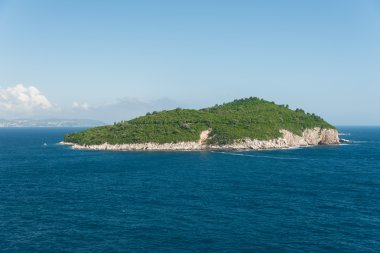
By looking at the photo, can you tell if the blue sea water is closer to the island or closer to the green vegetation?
the island

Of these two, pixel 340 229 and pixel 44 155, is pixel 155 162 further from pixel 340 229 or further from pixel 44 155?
pixel 340 229

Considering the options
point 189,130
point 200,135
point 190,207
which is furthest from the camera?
point 189,130

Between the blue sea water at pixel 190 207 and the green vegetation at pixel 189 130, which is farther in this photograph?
the green vegetation at pixel 189 130

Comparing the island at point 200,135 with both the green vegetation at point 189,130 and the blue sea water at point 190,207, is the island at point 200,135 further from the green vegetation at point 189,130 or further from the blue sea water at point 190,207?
the blue sea water at point 190,207

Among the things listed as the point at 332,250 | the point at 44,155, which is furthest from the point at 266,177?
the point at 44,155

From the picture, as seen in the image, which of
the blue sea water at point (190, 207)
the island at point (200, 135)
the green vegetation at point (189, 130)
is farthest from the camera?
the green vegetation at point (189, 130)

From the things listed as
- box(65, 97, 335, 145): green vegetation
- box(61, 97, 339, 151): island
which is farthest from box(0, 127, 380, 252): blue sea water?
box(65, 97, 335, 145): green vegetation

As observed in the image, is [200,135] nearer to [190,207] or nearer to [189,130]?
[189,130]

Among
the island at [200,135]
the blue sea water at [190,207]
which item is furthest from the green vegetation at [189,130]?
the blue sea water at [190,207]

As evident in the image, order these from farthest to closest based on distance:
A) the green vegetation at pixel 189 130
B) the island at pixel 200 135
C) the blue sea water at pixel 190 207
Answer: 1. the green vegetation at pixel 189 130
2. the island at pixel 200 135
3. the blue sea water at pixel 190 207

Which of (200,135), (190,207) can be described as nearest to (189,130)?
(200,135)

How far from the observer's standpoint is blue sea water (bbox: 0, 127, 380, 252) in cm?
5228

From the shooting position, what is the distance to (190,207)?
6906 cm

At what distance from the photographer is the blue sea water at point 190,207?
52.3 metres
